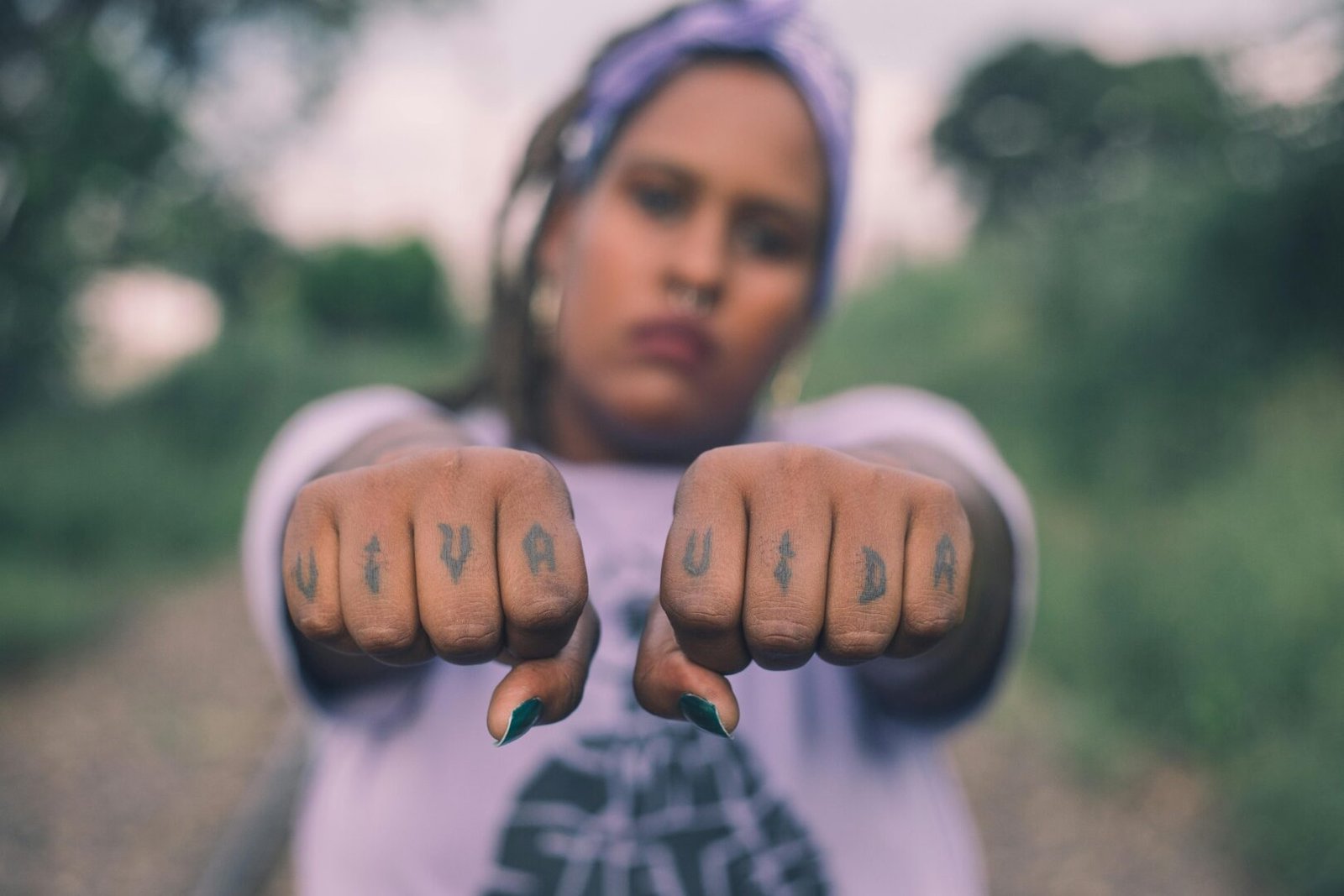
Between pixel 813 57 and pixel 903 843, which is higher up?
pixel 813 57

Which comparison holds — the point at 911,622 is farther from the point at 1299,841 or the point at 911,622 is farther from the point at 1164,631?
the point at 1164,631

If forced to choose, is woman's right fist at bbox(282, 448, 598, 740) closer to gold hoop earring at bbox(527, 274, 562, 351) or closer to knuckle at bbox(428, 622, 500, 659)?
knuckle at bbox(428, 622, 500, 659)

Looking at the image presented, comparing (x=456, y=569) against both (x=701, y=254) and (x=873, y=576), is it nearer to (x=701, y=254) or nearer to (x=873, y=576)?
(x=873, y=576)

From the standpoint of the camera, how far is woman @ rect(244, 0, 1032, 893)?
67 cm

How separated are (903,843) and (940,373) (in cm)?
758

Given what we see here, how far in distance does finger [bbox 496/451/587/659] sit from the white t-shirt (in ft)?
1.59

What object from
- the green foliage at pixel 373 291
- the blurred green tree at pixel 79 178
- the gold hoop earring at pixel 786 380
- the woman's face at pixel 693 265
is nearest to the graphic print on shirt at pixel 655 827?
the woman's face at pixel 693 265

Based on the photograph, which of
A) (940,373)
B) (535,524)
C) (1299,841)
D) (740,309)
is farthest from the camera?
(940,373)

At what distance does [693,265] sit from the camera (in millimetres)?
1328

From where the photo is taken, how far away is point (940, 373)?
842 cm

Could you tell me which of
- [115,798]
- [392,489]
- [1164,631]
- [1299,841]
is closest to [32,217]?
[115,798]

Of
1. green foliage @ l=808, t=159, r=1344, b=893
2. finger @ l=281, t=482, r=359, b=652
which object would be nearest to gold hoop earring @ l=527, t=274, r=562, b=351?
finger @ l=281, t=482, r=359, b=652

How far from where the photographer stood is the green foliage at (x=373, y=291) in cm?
1531

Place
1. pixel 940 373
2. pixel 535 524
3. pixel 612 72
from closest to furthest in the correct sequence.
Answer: pixel 535 524, pixel 612 72, pixel 940 373
